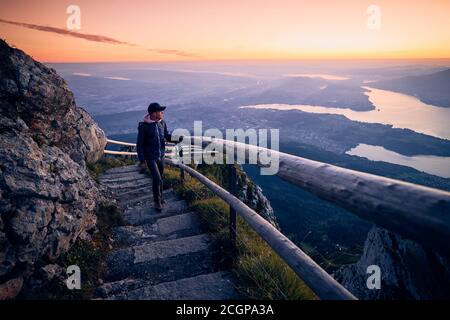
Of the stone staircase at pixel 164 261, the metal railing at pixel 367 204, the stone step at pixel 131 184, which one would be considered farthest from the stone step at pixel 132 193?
the metal railing at pixel 367 204

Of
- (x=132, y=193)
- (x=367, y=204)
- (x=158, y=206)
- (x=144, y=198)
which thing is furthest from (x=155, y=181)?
(x=367, y=204)

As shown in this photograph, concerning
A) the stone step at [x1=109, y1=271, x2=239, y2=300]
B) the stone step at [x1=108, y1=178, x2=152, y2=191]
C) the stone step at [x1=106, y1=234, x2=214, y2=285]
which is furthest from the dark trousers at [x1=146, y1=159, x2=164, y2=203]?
the stone step at [x1=109, y1=271, x2=239, y2=300]

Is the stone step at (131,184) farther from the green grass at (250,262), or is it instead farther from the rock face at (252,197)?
the rock face at (252,197)

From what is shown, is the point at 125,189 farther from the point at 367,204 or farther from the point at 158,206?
the point at 367,204

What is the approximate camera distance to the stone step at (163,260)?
10.5 feet

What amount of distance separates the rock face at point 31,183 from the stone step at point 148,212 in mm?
712

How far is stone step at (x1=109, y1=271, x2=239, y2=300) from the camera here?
2666mm

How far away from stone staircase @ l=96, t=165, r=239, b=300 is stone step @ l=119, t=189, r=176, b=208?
493 mm

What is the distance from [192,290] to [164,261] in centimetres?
77
